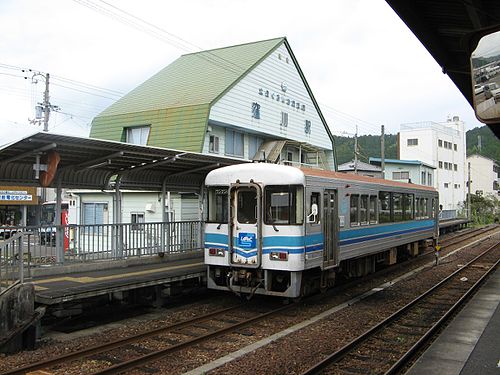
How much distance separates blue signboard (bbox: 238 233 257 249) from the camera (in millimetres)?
9883

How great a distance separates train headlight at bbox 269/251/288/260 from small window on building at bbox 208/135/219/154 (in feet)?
39.0

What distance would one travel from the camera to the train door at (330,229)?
34.5 feet

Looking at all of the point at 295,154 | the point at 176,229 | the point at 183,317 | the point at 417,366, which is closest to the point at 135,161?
the point at 176,229

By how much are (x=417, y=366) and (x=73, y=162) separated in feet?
26.3

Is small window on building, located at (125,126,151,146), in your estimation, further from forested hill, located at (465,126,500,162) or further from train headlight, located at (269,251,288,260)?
forested hill, located at (465,126,500,162)

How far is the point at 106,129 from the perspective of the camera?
2370cm

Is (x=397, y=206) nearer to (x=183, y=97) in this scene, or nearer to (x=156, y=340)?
(x=156, y=340)

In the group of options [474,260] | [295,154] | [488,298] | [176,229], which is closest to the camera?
[488,298]

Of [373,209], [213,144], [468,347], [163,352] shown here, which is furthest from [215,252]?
[213,144]

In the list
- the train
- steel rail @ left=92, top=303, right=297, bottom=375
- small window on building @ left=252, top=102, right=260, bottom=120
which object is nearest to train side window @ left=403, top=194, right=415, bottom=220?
the train

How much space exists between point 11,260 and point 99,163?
3.25 meters

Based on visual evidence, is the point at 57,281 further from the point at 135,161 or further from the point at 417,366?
the point at 417,366

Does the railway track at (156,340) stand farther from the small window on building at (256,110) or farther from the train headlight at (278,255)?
the small window on building at (256,110)

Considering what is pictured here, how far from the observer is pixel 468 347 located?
24.2 feet
